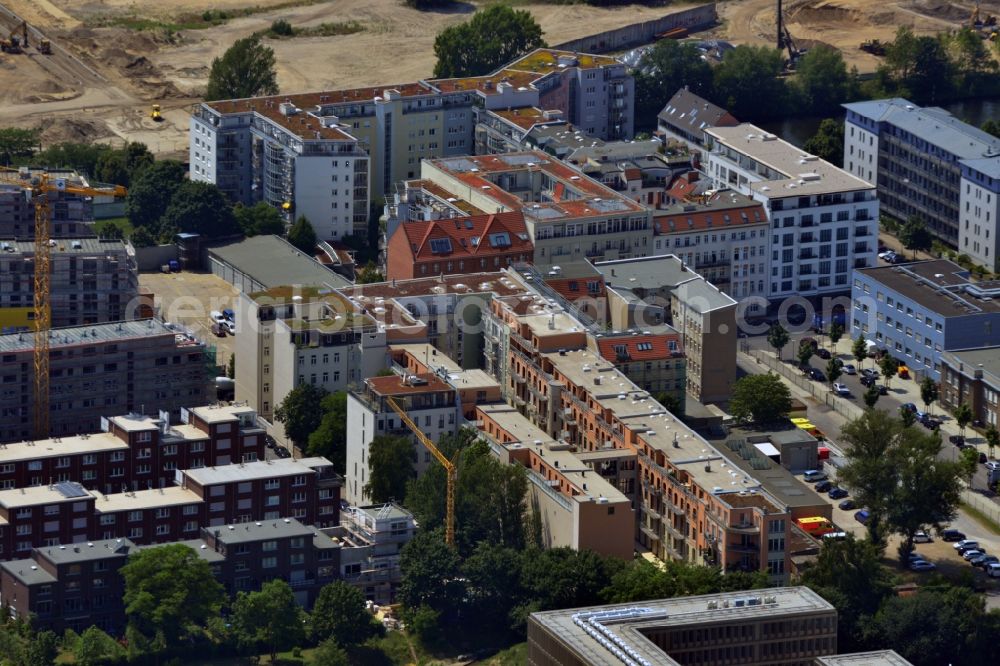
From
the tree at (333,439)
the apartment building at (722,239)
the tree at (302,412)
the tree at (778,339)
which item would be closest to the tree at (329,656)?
the tree at (333,439)

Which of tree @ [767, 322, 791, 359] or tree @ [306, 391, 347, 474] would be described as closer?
tree @ [306, 391, 347, 474]

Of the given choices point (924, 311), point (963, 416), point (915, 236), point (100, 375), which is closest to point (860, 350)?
point (924, 311)

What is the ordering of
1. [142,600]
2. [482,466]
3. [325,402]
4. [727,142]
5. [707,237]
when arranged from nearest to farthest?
1. [142,600]
2. [482,466]
3. [325,402]
4. [707,237]
5. [727,142]

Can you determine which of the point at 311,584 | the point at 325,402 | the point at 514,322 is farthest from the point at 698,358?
the point at 311,584

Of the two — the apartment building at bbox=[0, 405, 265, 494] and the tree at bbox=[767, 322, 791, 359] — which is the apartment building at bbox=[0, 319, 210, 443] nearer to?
the apartment building at bbox=[0, 405, 265, 494]

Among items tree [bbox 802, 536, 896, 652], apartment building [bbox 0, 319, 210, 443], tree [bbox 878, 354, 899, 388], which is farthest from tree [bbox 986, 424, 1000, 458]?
apartment building [bbox 0, 319, 210, 443]

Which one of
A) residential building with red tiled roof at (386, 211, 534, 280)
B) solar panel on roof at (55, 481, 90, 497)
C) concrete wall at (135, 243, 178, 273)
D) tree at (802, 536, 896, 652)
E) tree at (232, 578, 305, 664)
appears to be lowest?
tree at (232, 578, 305, 664)

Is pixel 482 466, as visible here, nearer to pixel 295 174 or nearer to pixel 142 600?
pixel 142 600
